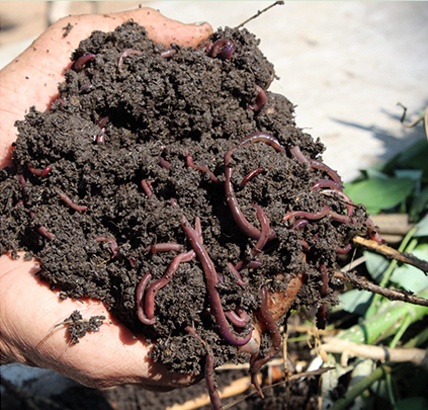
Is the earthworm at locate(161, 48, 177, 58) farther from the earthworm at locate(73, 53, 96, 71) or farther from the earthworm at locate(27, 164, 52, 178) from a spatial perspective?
the earthworm at locate(27, 164, 52, 178)

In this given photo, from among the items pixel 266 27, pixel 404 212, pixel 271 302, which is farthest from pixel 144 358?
pixel 266 27

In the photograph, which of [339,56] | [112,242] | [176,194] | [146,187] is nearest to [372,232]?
[176,194]

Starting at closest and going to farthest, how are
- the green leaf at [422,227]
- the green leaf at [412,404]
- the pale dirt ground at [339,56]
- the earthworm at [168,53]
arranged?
the earthworm at [168,53] < the green leaf at [412,404] < the green leaf at [422,227] < the pale dirt ground at [339,56]

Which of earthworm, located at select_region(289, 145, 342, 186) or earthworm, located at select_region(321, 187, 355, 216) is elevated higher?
earthworm, located at select_region(289, 145, 342, 186)

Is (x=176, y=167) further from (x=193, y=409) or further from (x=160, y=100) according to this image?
(x=193, y=409)

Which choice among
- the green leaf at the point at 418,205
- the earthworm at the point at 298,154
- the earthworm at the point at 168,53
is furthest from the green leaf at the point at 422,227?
the earthworm at the point at 168,53

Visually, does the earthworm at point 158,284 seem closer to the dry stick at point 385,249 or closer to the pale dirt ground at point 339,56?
the dry stick at point 385,249

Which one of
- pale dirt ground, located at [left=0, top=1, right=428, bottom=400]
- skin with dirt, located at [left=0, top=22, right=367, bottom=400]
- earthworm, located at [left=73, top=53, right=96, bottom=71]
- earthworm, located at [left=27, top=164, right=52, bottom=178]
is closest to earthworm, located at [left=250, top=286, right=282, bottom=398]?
skin with dirt, located at [left=0, top=22, right=367, bottom=400]
